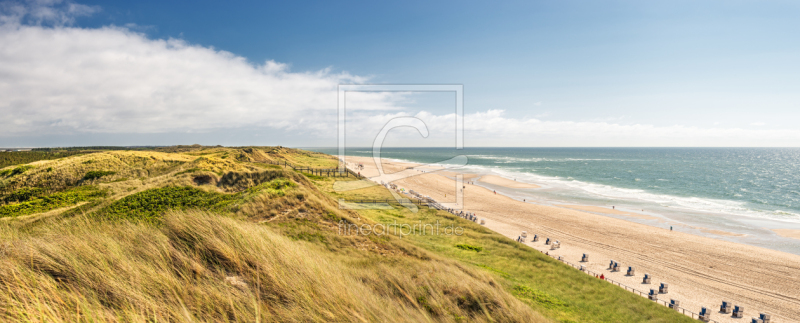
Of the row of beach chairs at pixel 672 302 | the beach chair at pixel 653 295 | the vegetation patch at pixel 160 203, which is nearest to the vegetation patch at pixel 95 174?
the vegetation patch at pixel 160 203

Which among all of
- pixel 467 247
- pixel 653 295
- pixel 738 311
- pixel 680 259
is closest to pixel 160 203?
pixel 467 247

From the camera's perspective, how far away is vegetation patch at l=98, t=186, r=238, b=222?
1045 centimetres

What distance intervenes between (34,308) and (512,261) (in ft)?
57.4

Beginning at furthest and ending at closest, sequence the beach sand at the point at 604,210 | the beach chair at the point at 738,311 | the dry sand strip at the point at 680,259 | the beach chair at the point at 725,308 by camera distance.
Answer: the beach sand at the point at 604,210 < the dry sand strip at the point at 680,259 < the beach chair at the point at 725,308 < the beach chair at the point at 738,311

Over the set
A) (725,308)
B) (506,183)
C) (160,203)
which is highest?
(160,203)

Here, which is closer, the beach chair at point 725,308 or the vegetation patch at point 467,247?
the beach chair at point 725,308

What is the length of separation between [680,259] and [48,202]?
4070cm

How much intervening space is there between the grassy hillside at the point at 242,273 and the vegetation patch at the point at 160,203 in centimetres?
8

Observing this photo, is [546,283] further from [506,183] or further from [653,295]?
[506,183]

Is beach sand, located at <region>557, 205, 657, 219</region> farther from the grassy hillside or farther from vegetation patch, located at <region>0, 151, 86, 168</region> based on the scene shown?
vegetation patch, located at <region>0, 151, 86, 168</region>

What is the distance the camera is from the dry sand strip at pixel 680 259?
17.5m

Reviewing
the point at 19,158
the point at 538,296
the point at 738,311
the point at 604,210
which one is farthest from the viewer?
the point at 19,158

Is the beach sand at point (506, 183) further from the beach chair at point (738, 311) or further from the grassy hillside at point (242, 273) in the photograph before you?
the grassy hillside at point (242, 273)

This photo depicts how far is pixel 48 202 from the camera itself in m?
13.9
